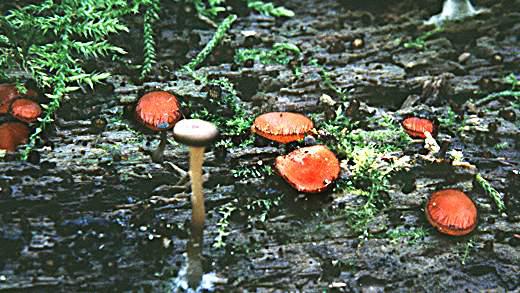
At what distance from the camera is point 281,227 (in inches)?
124

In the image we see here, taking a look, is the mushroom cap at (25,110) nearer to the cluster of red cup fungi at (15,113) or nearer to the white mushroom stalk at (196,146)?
the cluster of red cup fungi at (15,113)

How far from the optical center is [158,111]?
3.46 meters

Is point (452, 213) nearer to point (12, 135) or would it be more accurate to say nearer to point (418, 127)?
point (418, 127)

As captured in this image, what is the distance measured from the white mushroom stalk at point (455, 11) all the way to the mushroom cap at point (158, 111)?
2.31m

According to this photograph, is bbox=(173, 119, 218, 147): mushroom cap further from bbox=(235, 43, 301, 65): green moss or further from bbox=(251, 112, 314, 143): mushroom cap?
bbox=(235, 43, 301, 65): green moss

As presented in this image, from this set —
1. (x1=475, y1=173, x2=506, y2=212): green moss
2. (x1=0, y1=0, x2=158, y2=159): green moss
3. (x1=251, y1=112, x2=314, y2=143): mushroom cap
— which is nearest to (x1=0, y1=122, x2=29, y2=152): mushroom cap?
(x1=0, y1=0, x2=158, y2=159): green moss

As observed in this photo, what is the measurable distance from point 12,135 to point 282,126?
157 centimetres

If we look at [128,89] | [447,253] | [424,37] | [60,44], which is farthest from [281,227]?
[424,37]

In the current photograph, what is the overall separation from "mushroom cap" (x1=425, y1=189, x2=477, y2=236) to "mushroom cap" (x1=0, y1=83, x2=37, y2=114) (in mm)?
2496

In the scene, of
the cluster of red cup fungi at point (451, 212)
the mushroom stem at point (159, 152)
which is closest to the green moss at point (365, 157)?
the cluster of red cup fungi at point (451, 212)

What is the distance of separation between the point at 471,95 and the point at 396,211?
4.38 feet

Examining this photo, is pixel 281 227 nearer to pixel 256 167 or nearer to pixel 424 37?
pixel 256 167

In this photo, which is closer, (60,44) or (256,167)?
(256,167)

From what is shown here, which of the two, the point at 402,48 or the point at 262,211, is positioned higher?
the point at 402,48
